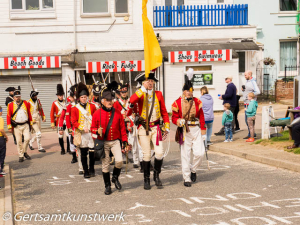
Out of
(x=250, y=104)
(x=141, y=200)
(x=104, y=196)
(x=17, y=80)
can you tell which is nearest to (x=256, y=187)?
(x=141, y=200)

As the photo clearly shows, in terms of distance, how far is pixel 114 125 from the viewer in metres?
9.06

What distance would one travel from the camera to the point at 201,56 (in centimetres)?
2297

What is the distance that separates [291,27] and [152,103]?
20501 millimetres

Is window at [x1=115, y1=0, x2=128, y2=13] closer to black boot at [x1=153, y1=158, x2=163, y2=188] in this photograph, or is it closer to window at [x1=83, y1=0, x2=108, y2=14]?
window at [x1=83, y1=0, x2=108, y2=14]

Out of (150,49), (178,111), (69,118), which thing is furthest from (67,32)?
(178,111)

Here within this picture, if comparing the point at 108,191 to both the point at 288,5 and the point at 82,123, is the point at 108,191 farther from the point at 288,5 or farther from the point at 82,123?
the point at 288,5

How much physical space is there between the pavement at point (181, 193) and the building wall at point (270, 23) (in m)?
15.8

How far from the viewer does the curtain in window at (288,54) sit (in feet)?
92.6

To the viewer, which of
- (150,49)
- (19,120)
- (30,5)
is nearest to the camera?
(150,49)

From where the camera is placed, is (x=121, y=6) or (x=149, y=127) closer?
(x=149, y=127)

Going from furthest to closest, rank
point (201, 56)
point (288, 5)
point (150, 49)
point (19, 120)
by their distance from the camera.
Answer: point (288, 5), point (201, 56), point (19, 120), point (150, 49)

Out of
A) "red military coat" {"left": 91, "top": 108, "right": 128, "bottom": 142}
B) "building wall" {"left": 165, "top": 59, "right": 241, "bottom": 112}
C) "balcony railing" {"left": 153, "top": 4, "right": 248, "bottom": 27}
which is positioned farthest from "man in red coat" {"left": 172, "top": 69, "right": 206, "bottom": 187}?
"balcony railing" {"left": 153, "top": 4, "right": 248, "bottom": 27}

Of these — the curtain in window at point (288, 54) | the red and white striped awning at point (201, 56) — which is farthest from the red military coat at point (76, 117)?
the curtain in window at point (288, 54)

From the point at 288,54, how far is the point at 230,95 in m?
13.8
